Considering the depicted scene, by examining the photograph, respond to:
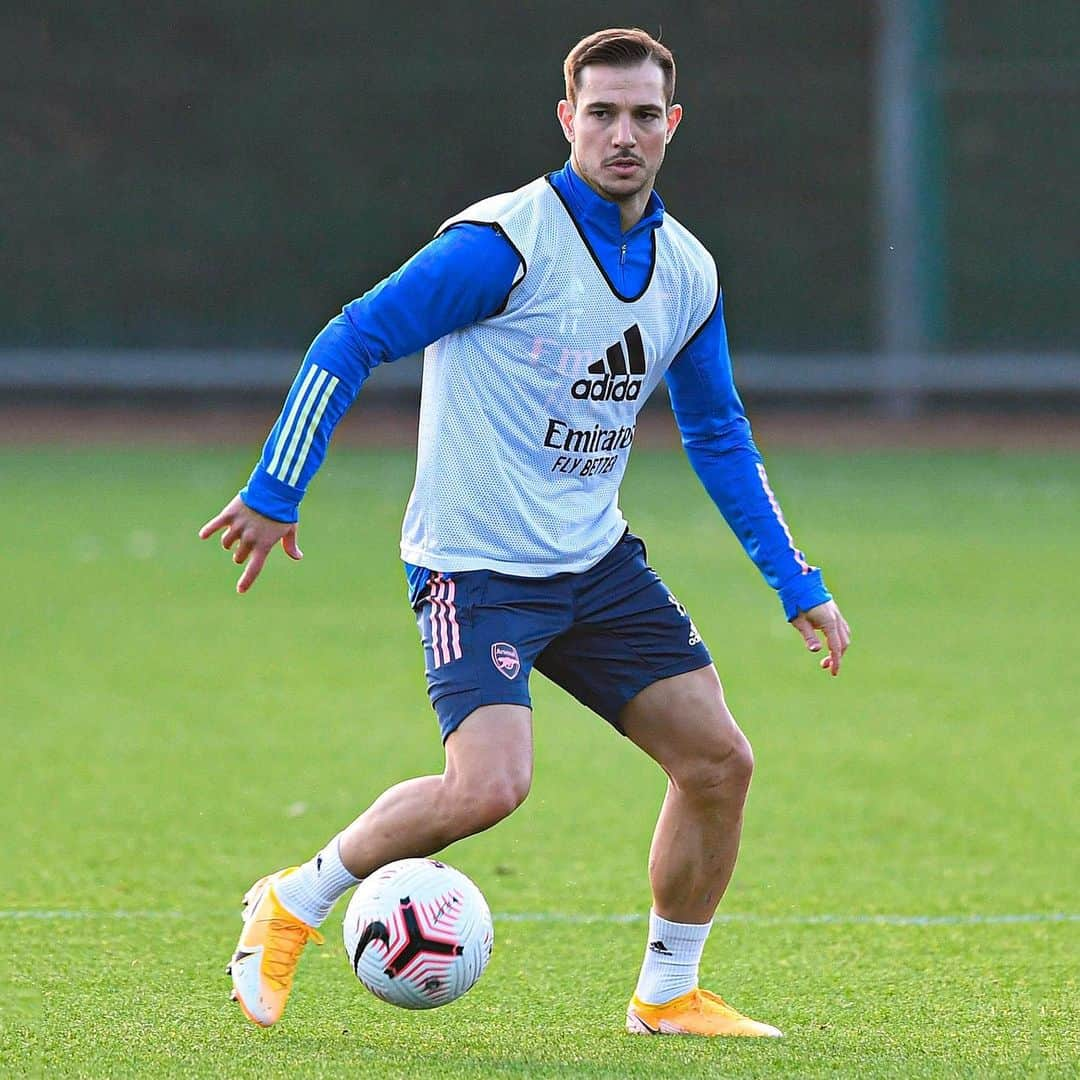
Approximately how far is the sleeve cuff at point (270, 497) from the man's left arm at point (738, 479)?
1.14 meters

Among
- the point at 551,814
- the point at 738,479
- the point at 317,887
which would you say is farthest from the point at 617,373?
the point at 551,814

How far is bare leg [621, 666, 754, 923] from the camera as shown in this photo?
466 cm

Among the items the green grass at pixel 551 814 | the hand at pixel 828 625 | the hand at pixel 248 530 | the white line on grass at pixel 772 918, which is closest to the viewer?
the hand at pixel 248 530

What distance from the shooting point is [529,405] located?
15.0ft

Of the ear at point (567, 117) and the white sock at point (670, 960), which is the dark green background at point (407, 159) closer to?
the ear at point (567, 117)

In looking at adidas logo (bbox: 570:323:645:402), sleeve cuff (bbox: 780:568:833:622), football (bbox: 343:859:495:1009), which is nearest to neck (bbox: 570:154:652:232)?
adidas logo (bbox: 570:323:645:402)

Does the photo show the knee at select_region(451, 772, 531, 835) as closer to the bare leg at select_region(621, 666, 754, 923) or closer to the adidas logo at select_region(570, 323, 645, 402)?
the bare leg at select_region(621, 666, 754, 923)

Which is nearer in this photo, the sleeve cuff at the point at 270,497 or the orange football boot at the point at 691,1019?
the sleeve cuff at the point at 270,497

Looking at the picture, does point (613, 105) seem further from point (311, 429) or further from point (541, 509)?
point (311, 429)

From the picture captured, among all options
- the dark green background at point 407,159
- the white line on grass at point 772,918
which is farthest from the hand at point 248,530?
the dark green background at point 407,159

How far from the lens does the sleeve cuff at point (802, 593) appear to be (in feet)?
16.2

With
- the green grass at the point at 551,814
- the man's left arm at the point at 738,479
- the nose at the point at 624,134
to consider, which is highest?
the nose at the point at 624,134

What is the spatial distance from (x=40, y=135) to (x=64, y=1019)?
17.4 m

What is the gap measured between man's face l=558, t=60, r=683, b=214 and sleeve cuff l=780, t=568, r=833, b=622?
1.04 metres
